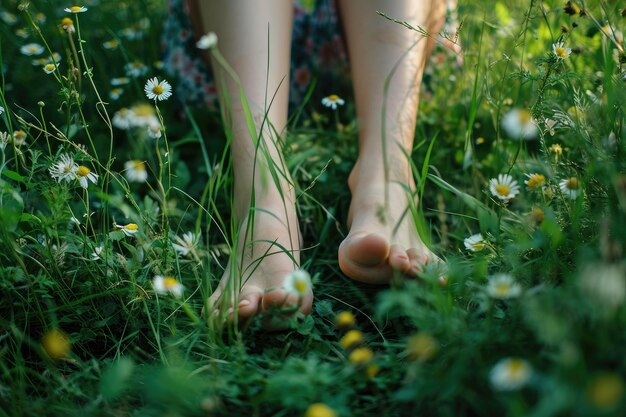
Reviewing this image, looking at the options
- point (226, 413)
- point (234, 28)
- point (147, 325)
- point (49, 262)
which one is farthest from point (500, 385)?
point (234, 28)

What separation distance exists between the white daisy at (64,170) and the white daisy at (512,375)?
0.68 metres

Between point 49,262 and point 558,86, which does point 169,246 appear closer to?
point 49,262

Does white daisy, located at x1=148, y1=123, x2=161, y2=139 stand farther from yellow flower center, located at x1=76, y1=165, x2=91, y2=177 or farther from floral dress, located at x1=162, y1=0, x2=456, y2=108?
floral dress, located at x1=162, y1=0, x2=456, y2=108

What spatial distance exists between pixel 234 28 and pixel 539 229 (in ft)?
2.05

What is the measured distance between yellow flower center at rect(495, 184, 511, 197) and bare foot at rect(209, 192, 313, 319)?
327 mm

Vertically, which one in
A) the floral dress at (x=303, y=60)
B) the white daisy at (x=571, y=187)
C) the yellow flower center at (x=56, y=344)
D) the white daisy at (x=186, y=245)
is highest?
the floral dress at (x=303, y=60)

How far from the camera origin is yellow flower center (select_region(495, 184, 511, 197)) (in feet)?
3.23

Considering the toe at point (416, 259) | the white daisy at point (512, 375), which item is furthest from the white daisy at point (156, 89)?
the white daisy at point (512, 375)

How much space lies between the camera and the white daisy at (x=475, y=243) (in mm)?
986

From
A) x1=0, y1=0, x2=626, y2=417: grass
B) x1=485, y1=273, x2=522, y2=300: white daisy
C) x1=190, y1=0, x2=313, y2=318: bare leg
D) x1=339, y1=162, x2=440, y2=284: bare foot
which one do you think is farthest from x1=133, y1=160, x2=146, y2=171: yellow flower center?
x1=485, y1=273, x2=522, y2=300: white daisy

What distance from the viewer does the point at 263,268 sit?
100cm

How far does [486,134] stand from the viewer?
139 centimetres

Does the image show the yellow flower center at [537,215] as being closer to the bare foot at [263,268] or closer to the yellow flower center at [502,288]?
the yellow flower center at [502,288]

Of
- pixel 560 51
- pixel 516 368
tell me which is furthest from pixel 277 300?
pixel 560 51
